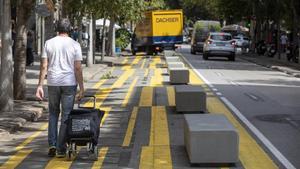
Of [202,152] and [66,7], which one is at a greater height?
[66,7]

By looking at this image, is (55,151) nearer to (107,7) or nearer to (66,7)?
(66,7)

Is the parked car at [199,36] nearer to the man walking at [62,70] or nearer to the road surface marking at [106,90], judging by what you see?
the road surface marking at [106,90]

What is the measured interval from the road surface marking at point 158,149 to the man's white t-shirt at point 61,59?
1.51 metres

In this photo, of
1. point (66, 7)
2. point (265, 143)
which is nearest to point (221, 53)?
point (66, 7)

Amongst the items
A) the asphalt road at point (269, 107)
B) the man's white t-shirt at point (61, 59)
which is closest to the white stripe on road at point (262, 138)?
the asphalt road at point (269, 107)

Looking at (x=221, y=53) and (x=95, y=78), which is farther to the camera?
(x=221, y=53)

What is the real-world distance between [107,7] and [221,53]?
1412cm

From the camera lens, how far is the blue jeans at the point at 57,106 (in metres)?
9.05

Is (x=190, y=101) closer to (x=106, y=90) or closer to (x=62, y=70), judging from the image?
(x=62, y=70)

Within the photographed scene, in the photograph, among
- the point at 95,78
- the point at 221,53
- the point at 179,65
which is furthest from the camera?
the point at 221,53

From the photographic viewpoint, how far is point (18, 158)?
9.32 meters

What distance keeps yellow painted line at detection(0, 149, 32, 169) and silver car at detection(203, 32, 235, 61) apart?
101ft

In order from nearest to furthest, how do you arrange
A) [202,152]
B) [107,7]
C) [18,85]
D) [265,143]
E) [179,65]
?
[202,152]
[265,143]
[18,85]
[179,65]
[107,7]

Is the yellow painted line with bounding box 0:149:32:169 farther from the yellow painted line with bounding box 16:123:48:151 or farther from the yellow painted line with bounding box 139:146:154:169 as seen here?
the yellow painted line with bounding box 139:146:154:169
